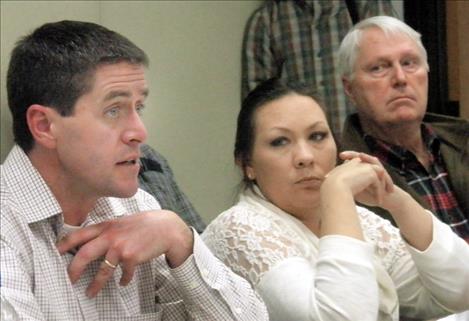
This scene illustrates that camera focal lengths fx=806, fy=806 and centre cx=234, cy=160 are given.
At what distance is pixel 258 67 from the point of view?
10.9ft

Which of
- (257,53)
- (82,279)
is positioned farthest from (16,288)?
(257,53)

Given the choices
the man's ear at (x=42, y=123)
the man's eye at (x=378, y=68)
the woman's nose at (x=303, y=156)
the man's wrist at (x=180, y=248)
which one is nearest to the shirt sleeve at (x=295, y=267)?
the woman's nose at (x=303, y=156)

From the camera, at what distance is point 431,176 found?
7.97ft

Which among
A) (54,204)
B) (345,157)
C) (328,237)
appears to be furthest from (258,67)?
(54,204)

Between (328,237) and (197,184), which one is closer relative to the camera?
(328,237)

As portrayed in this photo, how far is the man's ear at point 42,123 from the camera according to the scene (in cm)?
133

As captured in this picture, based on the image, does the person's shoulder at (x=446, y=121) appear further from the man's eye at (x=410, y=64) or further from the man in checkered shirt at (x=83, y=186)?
the man in checkered shirt at (x=83, y=186)

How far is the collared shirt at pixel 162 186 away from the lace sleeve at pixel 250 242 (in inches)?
15.6

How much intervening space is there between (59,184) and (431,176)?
4.56ft

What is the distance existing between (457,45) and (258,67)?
3.42 feet

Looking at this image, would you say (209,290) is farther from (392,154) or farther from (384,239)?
(392,154)

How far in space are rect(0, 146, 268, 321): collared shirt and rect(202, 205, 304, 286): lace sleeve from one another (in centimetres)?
18

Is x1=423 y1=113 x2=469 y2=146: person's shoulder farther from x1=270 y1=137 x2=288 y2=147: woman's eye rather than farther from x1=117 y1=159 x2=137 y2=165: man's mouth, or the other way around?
x1=117 y1=159 x2=137 y2=165: man's mouth

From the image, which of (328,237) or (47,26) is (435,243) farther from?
(47,26)
